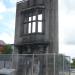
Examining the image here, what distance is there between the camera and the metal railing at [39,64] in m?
18.0

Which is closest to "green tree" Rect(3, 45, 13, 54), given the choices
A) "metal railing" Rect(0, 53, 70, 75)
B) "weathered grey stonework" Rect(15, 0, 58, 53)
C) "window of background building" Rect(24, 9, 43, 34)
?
"weathered grey stonework" Rect(15, 0, 58, 53)

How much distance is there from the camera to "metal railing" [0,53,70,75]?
59.0 feet

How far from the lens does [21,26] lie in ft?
92.6

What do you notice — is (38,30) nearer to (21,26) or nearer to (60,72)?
(21,26)

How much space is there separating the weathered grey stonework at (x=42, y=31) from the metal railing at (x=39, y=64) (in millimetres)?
6885

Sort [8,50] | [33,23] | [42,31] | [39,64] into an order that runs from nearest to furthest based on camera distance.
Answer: [39,64] → [42,31] → [33,23] → [8,50]

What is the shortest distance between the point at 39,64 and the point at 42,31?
8265 millimetres

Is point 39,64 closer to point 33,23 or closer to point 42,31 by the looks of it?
point 42,31

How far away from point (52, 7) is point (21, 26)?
3.97 meters

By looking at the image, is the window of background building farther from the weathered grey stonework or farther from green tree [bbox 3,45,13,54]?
green tree [bbox 3,45,13,54]

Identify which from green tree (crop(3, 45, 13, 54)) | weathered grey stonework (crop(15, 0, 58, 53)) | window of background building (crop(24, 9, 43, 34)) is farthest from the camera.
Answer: green tree (crop(3, 45, 13, 54))

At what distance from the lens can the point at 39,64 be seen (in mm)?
18312

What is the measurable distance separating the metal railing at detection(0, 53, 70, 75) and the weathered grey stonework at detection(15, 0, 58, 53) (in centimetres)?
689

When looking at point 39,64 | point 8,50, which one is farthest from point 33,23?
point 8,50
